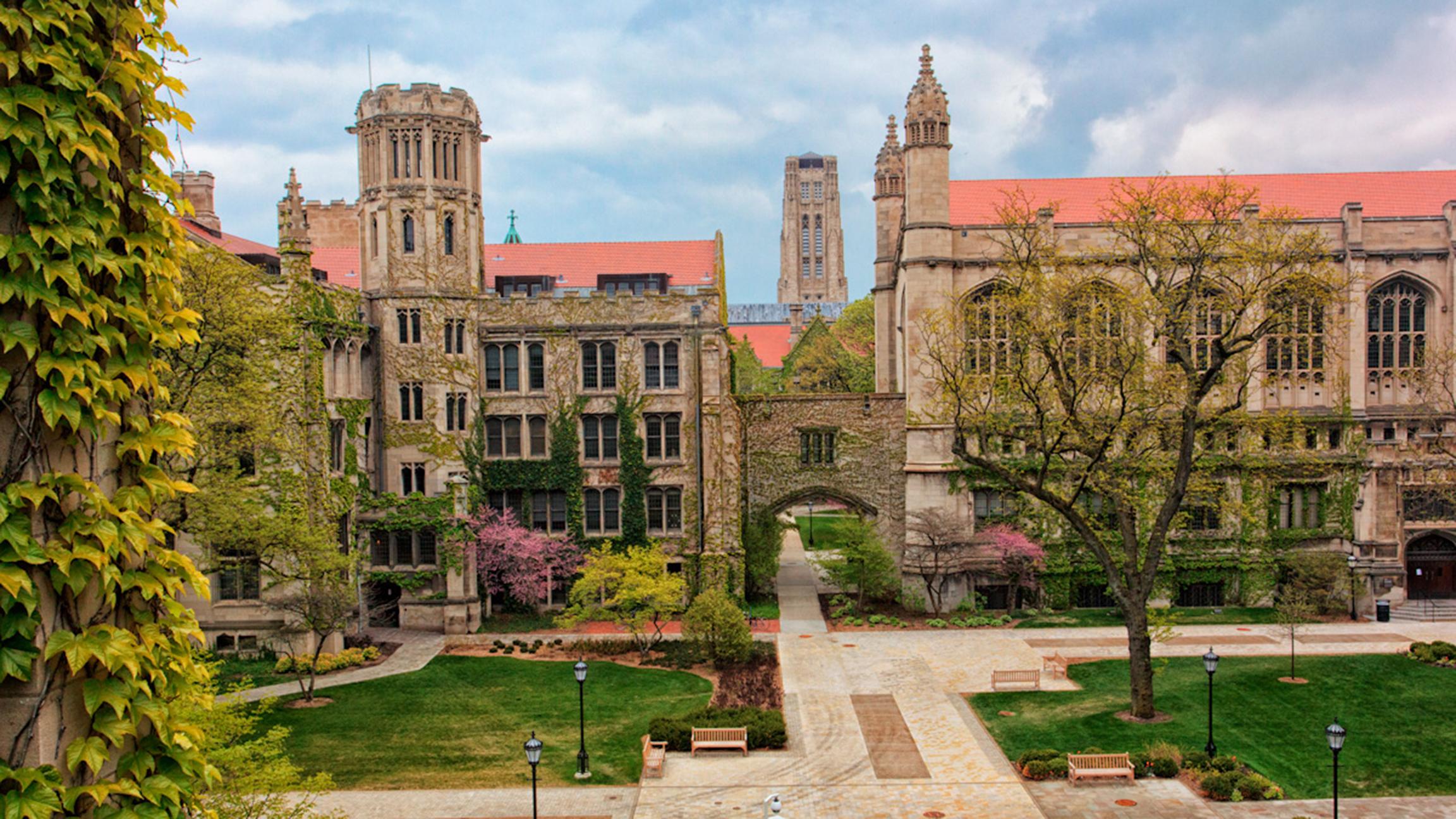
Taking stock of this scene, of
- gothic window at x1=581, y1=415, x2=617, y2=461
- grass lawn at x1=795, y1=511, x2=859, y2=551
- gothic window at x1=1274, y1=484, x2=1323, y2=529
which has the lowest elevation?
grass lawn at x1=795, y1=511, x2=859, y2=551

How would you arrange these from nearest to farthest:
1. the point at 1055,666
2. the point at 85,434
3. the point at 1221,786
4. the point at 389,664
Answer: the point at 85,434
the point at 1221,786
the point at 1055,666
the point at 389,664

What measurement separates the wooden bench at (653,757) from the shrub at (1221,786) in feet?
38.7

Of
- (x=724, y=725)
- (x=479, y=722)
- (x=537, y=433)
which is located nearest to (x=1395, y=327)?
(x=724, y=725)

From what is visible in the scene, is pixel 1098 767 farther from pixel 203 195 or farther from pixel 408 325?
pixel 203 195

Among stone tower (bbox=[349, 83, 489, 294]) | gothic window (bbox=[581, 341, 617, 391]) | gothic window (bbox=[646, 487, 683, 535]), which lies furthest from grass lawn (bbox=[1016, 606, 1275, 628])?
stone tower (bbox=[349, 83, 489, 294])

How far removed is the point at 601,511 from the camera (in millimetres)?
40750

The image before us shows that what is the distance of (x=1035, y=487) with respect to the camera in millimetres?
26609

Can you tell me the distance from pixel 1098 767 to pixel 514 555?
77.1 feet

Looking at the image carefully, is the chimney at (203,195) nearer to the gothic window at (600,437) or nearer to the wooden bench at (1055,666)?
the gothic window at (600,437)

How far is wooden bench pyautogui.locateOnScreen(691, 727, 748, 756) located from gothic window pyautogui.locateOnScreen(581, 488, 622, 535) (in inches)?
670

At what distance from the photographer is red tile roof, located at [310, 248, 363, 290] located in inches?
1705

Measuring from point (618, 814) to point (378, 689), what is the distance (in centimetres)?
1267

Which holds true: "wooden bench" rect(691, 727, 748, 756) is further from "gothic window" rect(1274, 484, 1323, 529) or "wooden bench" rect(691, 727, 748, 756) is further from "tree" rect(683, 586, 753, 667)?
"gothic window" rect(1274, 484, 1323, 529)

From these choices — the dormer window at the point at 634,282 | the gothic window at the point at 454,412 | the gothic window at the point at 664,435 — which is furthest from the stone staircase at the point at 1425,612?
the gothic window at the point at 454,412
